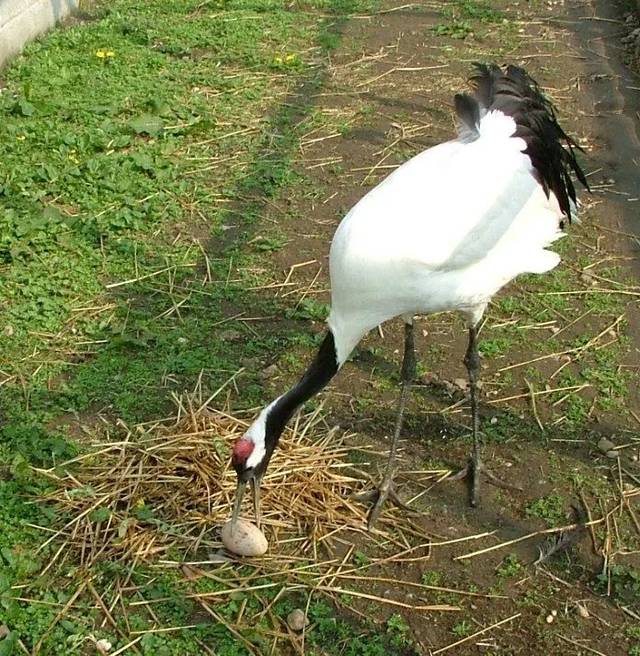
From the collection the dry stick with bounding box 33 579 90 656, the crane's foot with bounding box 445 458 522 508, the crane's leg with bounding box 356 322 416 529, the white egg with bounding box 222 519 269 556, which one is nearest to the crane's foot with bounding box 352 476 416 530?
the crane's leg with bounding box 356 322 416 529

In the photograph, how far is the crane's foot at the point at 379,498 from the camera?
13.1ft

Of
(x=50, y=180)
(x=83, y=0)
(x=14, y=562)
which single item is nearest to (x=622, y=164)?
(x=50, y=180)

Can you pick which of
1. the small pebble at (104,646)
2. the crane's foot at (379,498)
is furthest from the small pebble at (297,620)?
the small pebble at (104,646)

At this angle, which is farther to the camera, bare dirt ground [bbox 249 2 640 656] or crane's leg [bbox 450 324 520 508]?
crane's leg [bbox 450 324 520 508]

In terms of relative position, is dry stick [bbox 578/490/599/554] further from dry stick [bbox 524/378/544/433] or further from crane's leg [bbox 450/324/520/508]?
dry stick [bbox 524/378/544/433]

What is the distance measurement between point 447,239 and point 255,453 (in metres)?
1.10

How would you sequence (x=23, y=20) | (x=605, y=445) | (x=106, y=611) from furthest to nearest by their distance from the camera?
(x=23, y=20) < (x=605, y=445) < (x=106, y=611)

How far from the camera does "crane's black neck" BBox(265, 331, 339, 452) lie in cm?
379

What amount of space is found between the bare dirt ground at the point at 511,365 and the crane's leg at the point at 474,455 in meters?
0.05

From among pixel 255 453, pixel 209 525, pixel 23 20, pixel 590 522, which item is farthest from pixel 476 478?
pixel 23 20

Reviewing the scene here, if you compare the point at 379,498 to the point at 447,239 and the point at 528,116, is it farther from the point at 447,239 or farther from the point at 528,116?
the point at 528,116

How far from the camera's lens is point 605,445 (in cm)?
430

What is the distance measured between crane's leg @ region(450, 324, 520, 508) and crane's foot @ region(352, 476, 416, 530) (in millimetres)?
277

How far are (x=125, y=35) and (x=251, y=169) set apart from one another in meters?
2.48
